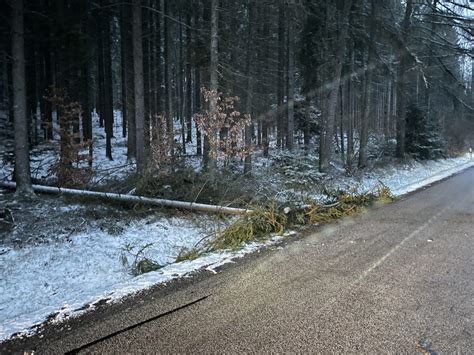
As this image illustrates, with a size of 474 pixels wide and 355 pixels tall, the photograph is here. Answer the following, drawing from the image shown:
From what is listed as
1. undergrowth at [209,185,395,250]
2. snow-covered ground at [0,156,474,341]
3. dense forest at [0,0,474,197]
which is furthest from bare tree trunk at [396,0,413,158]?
snow-covered ground at [0,156,474,341]

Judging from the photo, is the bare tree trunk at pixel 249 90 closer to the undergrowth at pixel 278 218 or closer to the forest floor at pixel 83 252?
the forest floor at pixel 83 252

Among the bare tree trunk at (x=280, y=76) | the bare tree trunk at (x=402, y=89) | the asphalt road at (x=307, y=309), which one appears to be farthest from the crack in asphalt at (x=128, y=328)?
the bare tree trunk at (x=402, y=89)

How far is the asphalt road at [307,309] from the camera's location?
315cm

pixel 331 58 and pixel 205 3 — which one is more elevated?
pixel 205 3

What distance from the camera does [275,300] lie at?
3973 millimetres

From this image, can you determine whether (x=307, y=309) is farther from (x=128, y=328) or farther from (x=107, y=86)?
(x=107, y=86)

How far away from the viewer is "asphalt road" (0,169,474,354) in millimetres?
3148

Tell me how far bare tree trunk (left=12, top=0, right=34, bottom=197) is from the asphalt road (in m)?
6.88

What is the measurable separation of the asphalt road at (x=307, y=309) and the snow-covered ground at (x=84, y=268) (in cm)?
37

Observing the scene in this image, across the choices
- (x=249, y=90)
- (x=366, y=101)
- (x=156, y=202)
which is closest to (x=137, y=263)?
(x=156, y=202)

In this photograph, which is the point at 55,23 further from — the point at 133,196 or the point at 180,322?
the point at 180,322

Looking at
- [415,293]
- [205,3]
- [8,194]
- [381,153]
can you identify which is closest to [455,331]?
[415,293]

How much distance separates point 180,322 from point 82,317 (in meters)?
1.04

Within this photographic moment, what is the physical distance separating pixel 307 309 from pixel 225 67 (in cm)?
1122
